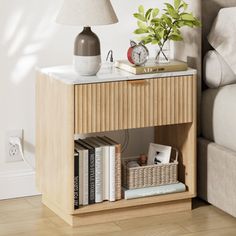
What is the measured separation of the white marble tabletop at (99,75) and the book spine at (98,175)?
0.99ft

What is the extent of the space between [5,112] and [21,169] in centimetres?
28

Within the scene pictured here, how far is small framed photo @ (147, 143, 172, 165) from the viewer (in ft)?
10.6

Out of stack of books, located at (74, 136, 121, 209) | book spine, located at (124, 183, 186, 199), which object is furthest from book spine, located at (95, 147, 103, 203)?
book spine, located at (124, 183, 186, 199)

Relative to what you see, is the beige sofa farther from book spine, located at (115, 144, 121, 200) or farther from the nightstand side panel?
the nightstand side panel

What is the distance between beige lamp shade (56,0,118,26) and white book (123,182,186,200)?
2.40 feet

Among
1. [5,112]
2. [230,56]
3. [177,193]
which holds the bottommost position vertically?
[177,193]

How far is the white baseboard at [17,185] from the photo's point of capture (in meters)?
3.34

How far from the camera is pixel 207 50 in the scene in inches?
133

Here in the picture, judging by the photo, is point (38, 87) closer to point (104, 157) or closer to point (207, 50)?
point (104, 157)

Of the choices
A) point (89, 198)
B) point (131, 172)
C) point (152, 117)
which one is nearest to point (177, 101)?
point (152, 117)

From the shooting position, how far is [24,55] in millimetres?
3287

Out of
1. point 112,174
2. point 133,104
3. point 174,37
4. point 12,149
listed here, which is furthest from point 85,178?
point 174,37

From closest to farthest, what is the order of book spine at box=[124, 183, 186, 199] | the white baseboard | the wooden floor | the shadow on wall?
the wooden floor, book spine at box=[124, 183, 186, 199], the shadow on wall, the white baseboard

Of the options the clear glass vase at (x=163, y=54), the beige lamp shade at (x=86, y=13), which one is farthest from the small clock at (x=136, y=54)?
the beige lamp shade at (x=86, y=13)
